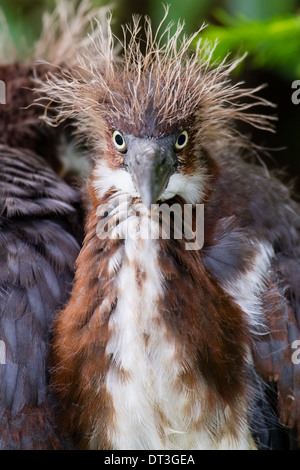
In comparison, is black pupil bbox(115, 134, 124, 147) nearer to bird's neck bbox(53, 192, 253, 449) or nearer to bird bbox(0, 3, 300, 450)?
bird bbox(0, 3, 300, 450)

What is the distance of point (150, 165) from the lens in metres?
1.47

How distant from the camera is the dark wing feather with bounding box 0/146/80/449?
1.57 m

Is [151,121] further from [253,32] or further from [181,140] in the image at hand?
[253,32]

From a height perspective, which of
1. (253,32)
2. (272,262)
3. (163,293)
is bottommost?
(163,293)

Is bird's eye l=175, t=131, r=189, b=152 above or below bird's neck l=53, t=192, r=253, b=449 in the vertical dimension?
above

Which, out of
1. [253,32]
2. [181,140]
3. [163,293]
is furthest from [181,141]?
[253,32]

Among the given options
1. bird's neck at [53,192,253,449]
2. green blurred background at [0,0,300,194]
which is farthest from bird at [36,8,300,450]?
green blurred background at [0,0,300,194]

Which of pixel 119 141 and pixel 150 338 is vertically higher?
pixel 119 141

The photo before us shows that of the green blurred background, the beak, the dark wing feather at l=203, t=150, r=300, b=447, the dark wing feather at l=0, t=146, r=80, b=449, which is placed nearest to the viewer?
the beak

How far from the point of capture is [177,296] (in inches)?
61.4

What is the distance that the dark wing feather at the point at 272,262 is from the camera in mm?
1691

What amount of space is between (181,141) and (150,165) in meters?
0.18

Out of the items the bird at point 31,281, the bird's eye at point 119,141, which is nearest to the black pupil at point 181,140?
the bird's eye at point 119,141

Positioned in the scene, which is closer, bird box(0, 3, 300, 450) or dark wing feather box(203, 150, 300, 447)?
bird box(0, 3, 300, 450)
